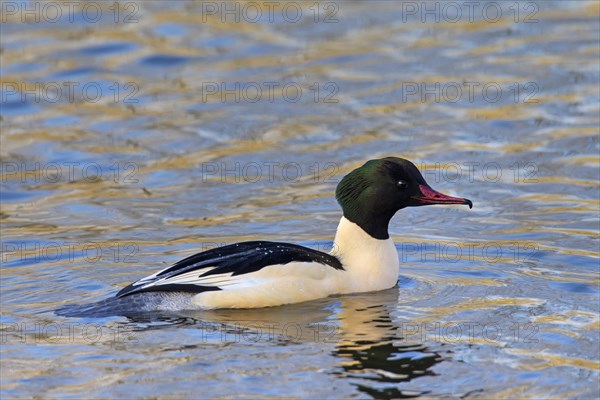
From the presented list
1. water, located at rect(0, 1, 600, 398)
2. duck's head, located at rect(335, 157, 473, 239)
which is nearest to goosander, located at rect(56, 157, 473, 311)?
duck's head, located at rect(335, 157, 473, 239)

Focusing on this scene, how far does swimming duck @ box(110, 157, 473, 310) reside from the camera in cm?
949

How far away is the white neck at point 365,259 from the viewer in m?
10.0

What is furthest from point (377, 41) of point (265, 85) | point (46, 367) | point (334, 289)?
point (46, 367)

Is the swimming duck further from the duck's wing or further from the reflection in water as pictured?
the reflection in water

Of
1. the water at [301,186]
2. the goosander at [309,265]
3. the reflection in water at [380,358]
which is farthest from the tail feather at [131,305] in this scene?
the reflection in water at [380,358]

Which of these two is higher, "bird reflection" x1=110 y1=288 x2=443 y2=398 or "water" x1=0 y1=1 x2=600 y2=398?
"water" x1=0 y1=1 x2=600 y2=398

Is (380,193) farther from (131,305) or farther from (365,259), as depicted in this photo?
→ (131,305)

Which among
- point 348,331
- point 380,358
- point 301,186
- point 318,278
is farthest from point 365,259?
point 301,186

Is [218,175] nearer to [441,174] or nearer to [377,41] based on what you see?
[441,174]

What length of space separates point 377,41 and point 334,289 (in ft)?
27.8

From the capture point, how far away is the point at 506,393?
7711mm

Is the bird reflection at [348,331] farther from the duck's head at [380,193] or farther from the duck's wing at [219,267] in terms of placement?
the duck's head at [380,193]

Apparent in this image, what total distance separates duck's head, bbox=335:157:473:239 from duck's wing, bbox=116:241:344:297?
0.59 m

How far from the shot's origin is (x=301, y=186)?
13430 millimetres
